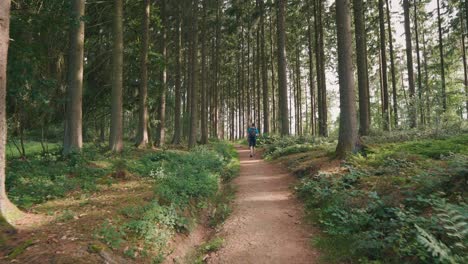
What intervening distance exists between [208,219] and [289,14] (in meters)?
20.9

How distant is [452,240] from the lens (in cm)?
373

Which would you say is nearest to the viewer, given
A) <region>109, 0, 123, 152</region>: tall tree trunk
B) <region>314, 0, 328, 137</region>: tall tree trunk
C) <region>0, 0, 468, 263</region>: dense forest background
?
<region>0, 0, 468, 263</region>: dense forest background

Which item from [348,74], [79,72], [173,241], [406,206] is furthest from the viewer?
[79,72]

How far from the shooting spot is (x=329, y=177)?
7.69m

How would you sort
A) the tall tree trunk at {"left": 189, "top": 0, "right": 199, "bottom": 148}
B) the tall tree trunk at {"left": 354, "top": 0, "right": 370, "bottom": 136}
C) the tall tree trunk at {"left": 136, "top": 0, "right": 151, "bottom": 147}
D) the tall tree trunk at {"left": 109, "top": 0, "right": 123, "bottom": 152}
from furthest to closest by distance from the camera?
the tall tree trunk at {"left": 189, "top": 0, "right": 199, "bottom": 148}
the tall tree trunk at {"left": 136, "top": 0, "right": 151, "bottom": 147}
the tall tree trunk at {"left": 354, "top": 0, "right": 370, "bottom": 136}
the tall tree trunk at {"left": 109, "top": 0, "right": 123, "bottom": 152}

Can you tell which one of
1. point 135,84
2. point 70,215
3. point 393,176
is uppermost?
point 135,84

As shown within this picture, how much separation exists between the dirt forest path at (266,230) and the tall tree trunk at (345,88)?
7.98 feet

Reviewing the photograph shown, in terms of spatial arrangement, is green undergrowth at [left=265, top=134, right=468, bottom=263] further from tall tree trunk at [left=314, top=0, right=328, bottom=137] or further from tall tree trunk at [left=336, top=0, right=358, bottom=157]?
tall tree trunk at [left=314, top=0, right=328, bottom=137]

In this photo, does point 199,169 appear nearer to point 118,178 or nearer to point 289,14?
point 118,178

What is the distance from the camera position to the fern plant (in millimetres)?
3301

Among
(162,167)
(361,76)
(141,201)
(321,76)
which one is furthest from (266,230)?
(321,76)

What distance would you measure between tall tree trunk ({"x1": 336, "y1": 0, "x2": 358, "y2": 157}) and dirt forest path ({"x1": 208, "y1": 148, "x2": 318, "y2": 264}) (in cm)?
243

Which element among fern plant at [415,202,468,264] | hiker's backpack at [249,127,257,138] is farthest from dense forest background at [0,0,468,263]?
hiker's backpack at [249,127,257,138]

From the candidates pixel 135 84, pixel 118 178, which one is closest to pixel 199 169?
pixel 118 178
